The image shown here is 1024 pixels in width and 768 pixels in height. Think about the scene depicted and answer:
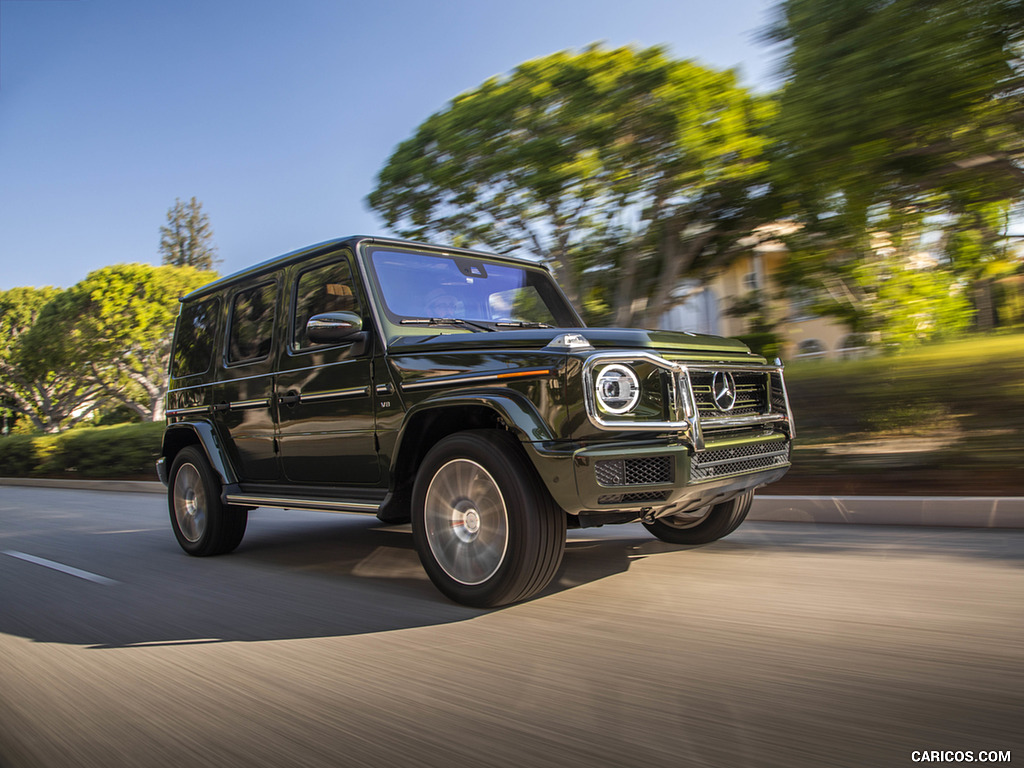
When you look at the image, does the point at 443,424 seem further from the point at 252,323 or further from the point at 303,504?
the point at 252,323

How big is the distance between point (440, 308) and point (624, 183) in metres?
10.1

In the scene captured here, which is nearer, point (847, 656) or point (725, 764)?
point (725, 764)

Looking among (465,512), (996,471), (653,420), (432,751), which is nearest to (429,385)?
(465,512)

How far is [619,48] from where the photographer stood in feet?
47.2

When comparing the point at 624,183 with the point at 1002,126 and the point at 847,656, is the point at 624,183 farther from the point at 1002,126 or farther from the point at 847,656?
the point at 847,656

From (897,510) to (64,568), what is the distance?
6.31 meters

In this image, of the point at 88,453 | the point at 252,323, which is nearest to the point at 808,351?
the point at 252,323

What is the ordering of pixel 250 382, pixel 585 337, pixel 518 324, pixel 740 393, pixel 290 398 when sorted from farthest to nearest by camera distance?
pixel 250 382
pixel 290 398
pixel 518 324
pixel 740 393
pixel 585 337

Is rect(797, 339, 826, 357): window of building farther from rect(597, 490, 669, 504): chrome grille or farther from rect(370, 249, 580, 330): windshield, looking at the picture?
rect(597, 490, 669, 504): chrome grille

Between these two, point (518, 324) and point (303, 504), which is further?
point (518, 324)

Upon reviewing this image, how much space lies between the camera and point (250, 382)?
19.0 ft

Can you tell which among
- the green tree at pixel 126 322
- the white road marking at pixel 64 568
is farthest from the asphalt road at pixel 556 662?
the green tree at pixel 126 322

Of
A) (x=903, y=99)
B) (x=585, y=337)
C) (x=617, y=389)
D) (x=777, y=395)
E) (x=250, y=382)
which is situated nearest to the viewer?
(x=617, y=389)

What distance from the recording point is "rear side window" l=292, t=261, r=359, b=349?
4.99 meters
